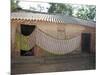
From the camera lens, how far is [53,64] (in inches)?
73.8

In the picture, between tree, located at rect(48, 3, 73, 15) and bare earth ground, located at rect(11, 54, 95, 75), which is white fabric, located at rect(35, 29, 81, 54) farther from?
tree, located at rect(48, 3, 73, 15)

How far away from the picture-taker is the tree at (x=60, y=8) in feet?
6.14

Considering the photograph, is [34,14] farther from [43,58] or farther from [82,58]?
[82,58]

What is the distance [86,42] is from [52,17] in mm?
470

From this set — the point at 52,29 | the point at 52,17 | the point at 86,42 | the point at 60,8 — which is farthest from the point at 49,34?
the point at 86,42

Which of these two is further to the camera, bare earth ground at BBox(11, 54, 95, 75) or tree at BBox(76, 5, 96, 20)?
tree at BBox(76, 5, 96, 20)

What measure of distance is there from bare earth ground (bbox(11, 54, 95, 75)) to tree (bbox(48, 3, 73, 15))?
48 centimetres

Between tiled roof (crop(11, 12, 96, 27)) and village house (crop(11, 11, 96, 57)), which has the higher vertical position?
tiled roof (crop(11, 12, 96, 27))

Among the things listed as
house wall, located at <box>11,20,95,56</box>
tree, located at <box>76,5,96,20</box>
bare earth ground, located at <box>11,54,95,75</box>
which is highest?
tree, located at <box>76,5,96,20</box>

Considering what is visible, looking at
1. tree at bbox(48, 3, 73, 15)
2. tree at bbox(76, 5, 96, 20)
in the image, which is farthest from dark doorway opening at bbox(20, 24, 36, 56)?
tree at bbox(76, 5, 96, 20)

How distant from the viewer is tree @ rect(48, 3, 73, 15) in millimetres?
1872

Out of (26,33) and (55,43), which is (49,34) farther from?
(26,33)

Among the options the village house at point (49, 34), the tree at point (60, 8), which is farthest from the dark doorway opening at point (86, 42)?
the tree at point (60, 8)

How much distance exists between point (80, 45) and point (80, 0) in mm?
490
